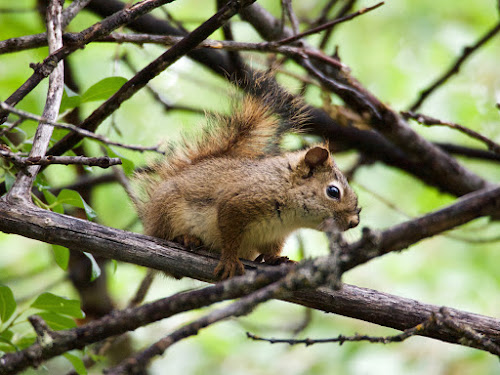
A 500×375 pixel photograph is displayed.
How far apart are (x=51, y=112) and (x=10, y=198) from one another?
1.32ft

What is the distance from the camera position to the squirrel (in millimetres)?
3080

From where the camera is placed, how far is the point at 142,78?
2.38 metres

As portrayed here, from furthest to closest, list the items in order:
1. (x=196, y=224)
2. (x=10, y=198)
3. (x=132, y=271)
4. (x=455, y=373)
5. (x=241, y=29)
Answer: (x=132, y=271), (x=241, y=29), (x=455, y=373), (x=196, y=224), (x=10, y=198)

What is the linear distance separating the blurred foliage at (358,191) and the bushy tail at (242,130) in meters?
0.67

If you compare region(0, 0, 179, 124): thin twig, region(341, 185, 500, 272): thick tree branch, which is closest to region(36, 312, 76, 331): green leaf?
region(0, 0, 179, 124): thin twig

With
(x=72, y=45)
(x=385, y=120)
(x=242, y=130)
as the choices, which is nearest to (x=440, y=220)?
(x=72, y=45)

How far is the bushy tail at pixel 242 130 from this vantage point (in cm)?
350

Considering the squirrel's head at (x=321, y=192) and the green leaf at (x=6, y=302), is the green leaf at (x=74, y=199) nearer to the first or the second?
the green leaf at (x=6, y=302)

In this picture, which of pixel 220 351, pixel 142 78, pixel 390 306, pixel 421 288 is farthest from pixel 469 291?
pixel 142 78

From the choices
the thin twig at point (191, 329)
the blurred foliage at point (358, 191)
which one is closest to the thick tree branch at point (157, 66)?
the thin twig at point (191, 329)

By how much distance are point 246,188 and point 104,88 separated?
0.92 metres

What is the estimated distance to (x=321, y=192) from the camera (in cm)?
335

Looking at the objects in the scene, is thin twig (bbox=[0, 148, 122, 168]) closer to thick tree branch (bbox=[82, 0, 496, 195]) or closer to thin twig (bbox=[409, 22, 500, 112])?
thick tree branch (bbox=[82, 0, 496, 195])

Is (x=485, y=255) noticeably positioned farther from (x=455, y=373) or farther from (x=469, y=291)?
(x=455, y=373)
